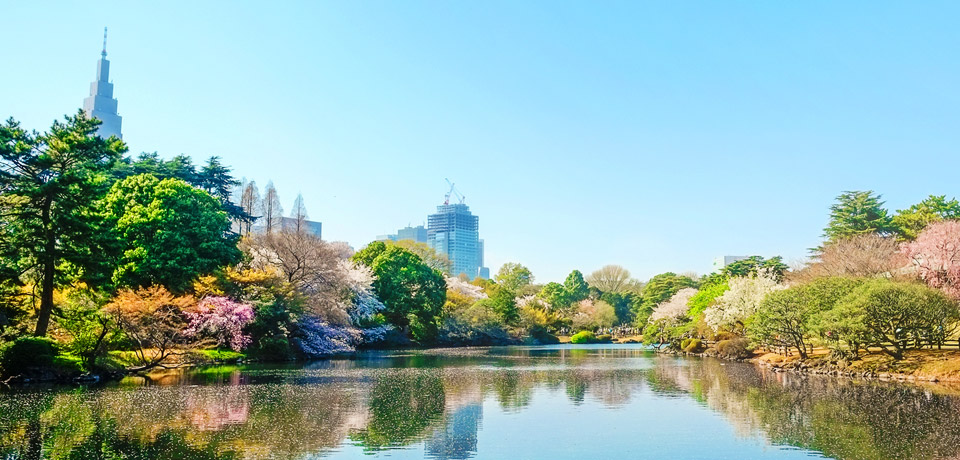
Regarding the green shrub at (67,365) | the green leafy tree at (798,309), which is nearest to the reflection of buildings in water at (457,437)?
the green shrub at (67,365)

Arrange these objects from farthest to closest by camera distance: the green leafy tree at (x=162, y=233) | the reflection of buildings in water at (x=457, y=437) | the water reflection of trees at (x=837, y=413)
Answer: the green leafy tree at (x=162, y=233), the water reflection of trees at (x=837, y=413), the reflection of buildings in water at (x=457, y=437)

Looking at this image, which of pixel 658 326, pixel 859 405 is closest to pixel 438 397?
pixel 859 405

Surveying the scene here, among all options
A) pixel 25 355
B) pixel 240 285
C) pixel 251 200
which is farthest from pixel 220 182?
pixel 25 355

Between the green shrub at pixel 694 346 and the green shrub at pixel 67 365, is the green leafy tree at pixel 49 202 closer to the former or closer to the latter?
the green shrub at pixel 67 365

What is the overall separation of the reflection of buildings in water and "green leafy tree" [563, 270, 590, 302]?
318 ft

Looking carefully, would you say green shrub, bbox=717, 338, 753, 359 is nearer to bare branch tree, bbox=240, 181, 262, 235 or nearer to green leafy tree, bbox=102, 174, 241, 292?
green leafy tree, bbox=102, 174, 241, 292

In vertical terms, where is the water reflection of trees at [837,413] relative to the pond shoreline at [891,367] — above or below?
below

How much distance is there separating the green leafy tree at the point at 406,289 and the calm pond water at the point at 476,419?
36.0 m

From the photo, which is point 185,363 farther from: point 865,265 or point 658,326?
point 658,326

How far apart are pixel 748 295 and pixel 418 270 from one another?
31536mm

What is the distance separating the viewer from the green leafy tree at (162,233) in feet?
130

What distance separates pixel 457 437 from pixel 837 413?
454 inches

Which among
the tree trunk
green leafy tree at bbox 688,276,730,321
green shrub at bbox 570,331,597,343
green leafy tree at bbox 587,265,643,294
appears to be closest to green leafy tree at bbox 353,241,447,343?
green leafy tree at bbox 688,276,730,321

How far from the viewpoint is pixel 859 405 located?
21859 millimetres
